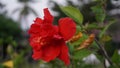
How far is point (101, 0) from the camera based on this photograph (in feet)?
4.13

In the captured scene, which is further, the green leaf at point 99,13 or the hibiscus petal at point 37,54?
the green leaf at point 99,13

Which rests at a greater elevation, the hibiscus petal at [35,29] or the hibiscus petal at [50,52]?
the hibiscus petal at [35,29]

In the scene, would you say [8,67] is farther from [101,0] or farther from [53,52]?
[53,52]

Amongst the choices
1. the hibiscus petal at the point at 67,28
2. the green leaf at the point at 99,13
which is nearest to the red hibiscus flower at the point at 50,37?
the hibiscus petal at the point at 67,28

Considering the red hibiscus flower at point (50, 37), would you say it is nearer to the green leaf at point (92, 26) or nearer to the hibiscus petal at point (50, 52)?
the hibiscus petal at point (50, 52)

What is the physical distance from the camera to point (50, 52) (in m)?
0.93

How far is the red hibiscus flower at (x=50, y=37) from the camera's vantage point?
3.00 ft

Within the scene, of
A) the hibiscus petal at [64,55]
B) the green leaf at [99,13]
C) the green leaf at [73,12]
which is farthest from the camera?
the green leaf at [99,13]

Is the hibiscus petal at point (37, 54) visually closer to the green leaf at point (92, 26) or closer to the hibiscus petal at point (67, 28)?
the hibiscus petal at point (67, 28)

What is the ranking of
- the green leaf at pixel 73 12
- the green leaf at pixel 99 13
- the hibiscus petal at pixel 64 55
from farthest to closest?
the green leaf at pixel 99 13 → the green leaf at pixel 73 12 → the hibiscus petal at pixel 64 55

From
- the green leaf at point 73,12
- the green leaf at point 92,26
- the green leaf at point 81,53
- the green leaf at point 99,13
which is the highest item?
the green leaf at point 73,12

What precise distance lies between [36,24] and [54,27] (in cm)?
6

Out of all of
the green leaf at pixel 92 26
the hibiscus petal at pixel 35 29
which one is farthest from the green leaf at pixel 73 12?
the hibiscus petal at pixel 35 29

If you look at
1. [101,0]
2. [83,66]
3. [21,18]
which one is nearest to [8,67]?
[83,66]
